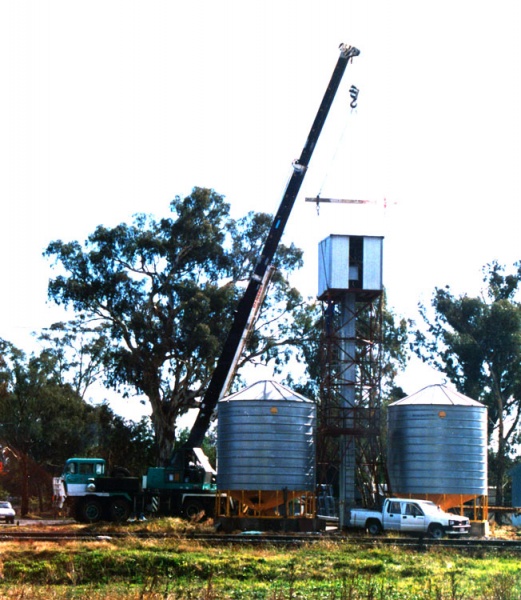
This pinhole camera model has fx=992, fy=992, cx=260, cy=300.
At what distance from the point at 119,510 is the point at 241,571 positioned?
2108cm

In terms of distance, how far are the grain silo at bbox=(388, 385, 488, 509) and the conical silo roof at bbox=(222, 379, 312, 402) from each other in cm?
486

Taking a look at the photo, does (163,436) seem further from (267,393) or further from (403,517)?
(403,517)

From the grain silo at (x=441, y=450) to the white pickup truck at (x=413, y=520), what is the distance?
410 centimetres

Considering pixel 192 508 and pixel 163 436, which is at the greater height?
pixel 163 436

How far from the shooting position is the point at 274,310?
2790 inches

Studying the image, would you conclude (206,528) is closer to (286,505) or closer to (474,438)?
(286,505)

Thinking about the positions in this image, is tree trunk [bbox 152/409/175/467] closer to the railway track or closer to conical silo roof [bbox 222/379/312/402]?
conical silo roof [bbox 222/379/312/402]

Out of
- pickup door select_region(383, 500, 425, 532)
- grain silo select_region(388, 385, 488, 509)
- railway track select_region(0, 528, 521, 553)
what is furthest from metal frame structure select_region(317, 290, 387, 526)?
railway track select_region(0, 528, 521, 553)

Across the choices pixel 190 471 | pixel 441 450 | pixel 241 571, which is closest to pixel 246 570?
pixel 241 571

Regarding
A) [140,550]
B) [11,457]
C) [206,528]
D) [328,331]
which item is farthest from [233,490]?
[11,457]

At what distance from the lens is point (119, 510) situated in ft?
146

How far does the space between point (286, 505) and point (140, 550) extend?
1362 cm

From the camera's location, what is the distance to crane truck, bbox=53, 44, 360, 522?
146 feet

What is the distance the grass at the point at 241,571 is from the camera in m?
20.2
